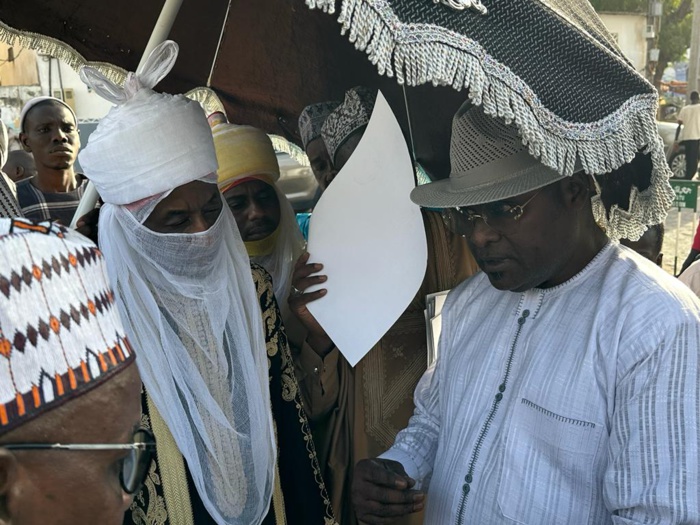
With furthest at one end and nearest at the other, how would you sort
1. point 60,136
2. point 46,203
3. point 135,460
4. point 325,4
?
point 60,136, point 46,203, point 325,4, point 135,460

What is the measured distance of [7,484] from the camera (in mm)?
1062

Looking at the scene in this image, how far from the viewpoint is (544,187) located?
6.35 feet

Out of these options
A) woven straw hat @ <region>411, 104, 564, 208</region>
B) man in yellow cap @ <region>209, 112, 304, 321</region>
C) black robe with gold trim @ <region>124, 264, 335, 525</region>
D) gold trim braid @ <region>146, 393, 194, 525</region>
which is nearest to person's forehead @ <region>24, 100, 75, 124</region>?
man in yellow cap @ <region>209, 112, 304, 321</region>

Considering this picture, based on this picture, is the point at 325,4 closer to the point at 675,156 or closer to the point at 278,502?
the point at 278,502

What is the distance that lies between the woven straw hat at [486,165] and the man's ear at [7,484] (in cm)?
130

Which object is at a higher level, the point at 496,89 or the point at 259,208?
the point at 496,89

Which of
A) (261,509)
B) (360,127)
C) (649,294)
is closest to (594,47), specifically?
(649,294)

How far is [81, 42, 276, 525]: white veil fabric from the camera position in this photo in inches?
86.8

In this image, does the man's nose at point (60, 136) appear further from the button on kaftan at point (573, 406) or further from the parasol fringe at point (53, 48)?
the button on kaftan at point (573, 406)

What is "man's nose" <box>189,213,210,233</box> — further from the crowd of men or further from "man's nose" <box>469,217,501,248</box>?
"man's nose" <box>469,217,501,248</box>

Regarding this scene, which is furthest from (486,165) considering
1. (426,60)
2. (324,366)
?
(324,366)

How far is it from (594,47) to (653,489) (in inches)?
40.2

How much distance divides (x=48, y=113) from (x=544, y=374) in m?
5.07

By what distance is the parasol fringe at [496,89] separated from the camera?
1.56 metres
